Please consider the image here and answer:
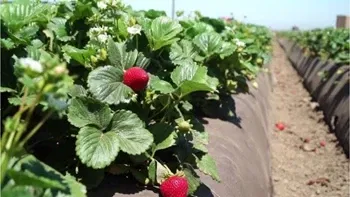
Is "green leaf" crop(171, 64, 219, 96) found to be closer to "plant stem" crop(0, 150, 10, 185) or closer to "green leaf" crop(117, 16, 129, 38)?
"green leaf" crop(117, 16, 129, 38)

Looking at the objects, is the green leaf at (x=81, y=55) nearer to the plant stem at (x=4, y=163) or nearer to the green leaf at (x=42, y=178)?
the green leaf at (x=42, y=178)

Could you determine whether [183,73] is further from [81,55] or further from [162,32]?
[81,55]

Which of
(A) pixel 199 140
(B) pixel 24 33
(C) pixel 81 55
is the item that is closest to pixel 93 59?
(C) pixel 81 55

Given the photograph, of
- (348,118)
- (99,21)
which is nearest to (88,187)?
(99,21)

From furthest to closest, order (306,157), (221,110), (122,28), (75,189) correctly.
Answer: (306,157) → (221,110) → (122,28) → (75,189)

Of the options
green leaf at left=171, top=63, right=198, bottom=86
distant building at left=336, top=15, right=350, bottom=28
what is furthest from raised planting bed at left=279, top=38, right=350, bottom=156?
distant building at left=336, top=15, right=350, bottom=28

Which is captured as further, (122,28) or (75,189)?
(122,28)

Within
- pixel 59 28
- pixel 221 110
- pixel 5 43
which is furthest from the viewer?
pixel 221 110

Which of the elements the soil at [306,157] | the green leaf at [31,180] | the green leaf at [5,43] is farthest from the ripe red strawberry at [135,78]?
the soil at [306,157]
